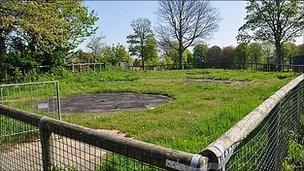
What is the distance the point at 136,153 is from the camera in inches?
82.4

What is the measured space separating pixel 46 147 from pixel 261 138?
2362 millimetres

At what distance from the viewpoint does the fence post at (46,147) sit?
329 centimetres

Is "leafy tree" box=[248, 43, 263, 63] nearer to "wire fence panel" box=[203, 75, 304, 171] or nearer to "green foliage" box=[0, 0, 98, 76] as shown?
"green foliage" box=[0, 0, 98, 76]

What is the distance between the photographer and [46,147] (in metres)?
3.38

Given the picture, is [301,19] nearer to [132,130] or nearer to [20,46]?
[20,46]

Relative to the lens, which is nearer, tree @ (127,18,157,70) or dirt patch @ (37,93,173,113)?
dirt patch @ (37,93,173,113)

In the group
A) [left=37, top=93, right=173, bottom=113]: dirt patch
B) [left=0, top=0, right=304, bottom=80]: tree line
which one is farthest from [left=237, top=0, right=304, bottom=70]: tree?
[left=37, top=93, right=173, bottom=113]: dirt patch

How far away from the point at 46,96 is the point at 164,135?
149 inches

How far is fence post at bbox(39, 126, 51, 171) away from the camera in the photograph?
3292 mm

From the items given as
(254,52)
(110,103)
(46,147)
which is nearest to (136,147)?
(46,147)

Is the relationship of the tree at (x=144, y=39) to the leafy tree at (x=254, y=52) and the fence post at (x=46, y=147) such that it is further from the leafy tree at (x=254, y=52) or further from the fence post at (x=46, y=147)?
the fence post at (x=46, y=147)

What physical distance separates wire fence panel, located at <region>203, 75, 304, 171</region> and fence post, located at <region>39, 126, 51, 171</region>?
61.1 inches

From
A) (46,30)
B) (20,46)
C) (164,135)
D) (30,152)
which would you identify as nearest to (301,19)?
(20,46)

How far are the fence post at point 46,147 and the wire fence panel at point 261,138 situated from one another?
1553 millimetres
